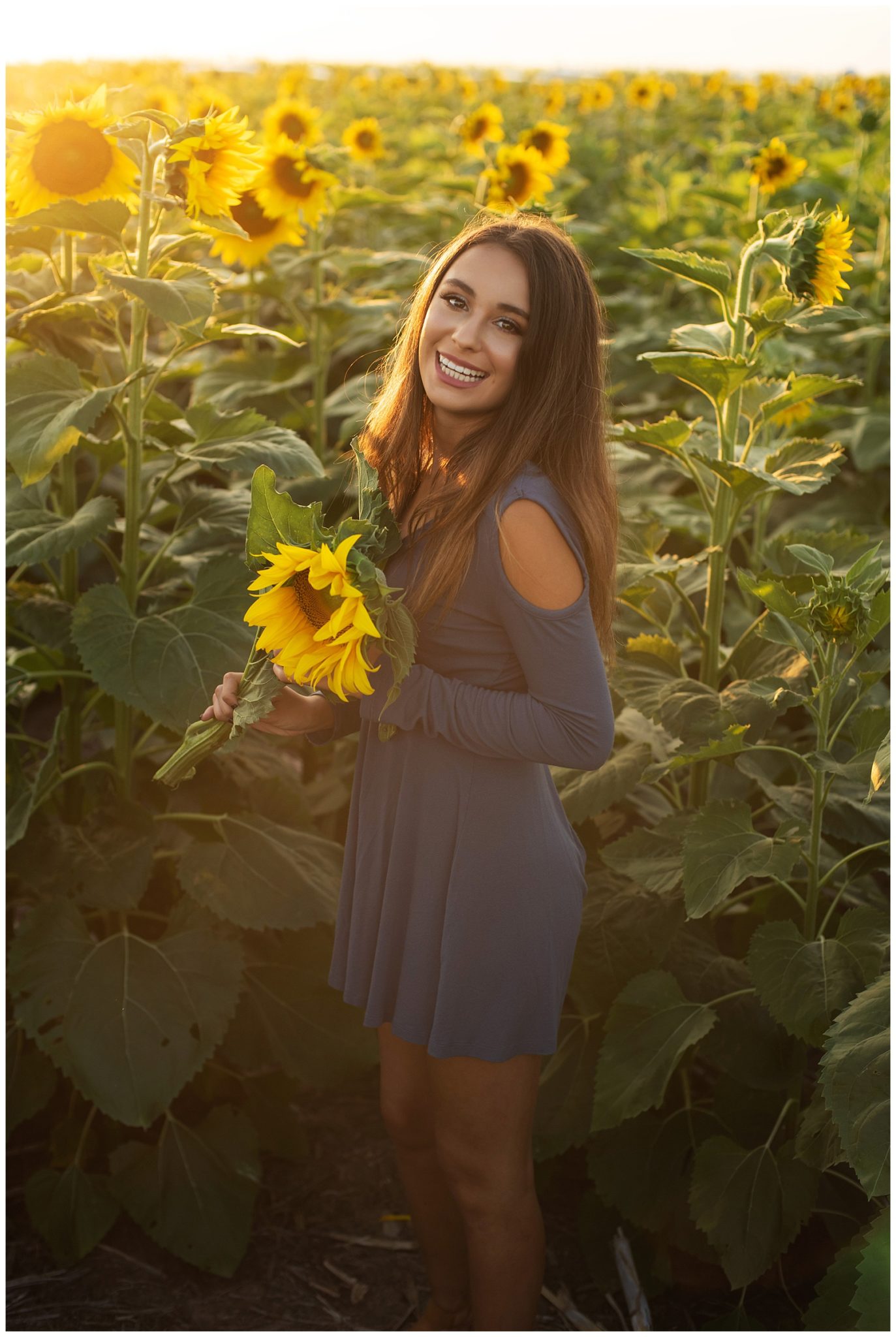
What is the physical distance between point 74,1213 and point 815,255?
6.76ft

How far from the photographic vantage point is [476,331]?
159 centimetres

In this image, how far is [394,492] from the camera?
1769 millimetres

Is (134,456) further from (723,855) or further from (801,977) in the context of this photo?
(801,977)

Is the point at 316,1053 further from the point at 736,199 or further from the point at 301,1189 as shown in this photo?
the point at 736,199

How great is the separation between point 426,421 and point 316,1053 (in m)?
1.23

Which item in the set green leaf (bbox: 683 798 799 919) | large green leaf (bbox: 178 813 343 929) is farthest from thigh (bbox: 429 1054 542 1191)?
large green leaf (bbox: 178 813 343 929)

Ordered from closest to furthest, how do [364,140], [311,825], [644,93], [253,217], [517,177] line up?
[311,825], [253,217], [517,177], [364,140], [644,93]

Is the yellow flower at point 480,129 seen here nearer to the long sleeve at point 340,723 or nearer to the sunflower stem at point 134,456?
the sunflower stem at point 134,456

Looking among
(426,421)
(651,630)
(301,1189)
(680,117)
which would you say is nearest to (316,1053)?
(301,1189)

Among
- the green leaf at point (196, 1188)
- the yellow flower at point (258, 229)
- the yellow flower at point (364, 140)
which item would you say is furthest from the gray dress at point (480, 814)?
the yellow flower at point (364, 140)

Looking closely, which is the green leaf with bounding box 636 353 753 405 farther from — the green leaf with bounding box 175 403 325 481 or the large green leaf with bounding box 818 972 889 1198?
the large green leaf with bounding box 818 972 889 1198

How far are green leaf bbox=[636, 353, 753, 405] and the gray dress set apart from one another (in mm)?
418

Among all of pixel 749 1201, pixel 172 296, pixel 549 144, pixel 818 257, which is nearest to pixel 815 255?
pixel 818 257

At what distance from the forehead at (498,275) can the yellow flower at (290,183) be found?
5.26ft
